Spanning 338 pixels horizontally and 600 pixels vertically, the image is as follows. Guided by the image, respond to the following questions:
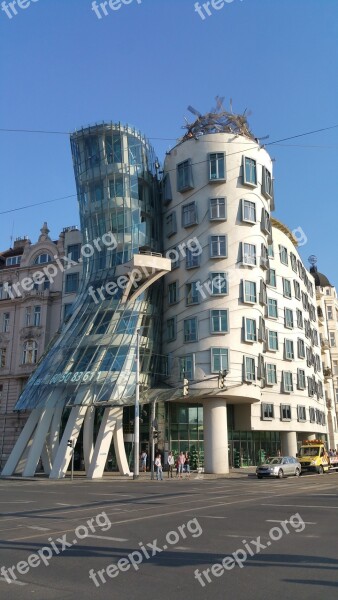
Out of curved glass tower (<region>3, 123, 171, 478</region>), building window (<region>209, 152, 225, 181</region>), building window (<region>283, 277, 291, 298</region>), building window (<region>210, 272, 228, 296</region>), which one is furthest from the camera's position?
building window (<region>283, 277, 291, 298</region>)

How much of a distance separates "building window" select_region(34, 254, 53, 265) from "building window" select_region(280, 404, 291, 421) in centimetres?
2804

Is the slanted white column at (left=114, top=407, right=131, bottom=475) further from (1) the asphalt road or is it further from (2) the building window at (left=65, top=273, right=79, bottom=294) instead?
(1) the asphalt road

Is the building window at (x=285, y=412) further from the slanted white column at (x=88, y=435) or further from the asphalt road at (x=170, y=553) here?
the asphalt road at (x=170, y=553)

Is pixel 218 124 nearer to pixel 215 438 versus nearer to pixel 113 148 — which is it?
pixel 113 148

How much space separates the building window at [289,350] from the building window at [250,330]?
33.7 feet

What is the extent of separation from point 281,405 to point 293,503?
1325 inches

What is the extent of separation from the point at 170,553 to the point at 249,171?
39.9 metres

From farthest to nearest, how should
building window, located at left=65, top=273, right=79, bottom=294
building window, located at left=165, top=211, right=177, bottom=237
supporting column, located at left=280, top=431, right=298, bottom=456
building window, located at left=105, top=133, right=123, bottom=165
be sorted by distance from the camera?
building window, located at left=65, top=273, right=79, bottom=294 < supporting column, located at left=280, top=431, right=298, bottom=456 < building window, located at left=165, top=211, right=177, bottom=237 < building window, located at left=105, top=133, right=123, bottom=165

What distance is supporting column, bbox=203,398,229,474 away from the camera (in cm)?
3988

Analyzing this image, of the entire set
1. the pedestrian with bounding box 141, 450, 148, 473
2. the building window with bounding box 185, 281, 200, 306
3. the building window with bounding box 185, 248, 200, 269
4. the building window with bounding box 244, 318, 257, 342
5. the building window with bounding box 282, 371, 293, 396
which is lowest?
the pedestrian with bounding box 141, 450, 148, 473

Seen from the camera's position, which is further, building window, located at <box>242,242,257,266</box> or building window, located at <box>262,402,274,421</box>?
building window, located at <box>262,402,274,421</box>

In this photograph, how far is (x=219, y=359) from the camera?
41.3 meters

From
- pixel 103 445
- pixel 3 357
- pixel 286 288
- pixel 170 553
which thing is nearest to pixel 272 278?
pixel 286 288

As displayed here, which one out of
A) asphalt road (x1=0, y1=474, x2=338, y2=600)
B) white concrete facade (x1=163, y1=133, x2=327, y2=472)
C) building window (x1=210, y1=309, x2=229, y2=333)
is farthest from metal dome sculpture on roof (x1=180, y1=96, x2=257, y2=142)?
asphalt road (x1=0, y1=474, x2=338, y2=600)
